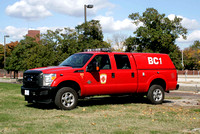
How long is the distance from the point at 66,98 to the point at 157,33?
21.5 metres

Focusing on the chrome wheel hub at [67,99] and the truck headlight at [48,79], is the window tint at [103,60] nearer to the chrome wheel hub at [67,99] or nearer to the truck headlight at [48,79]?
the chrome wheel hub at [67,99]

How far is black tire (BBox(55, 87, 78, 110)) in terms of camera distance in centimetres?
1079

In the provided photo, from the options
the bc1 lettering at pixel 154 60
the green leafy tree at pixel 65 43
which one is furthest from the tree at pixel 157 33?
the bc1 lettering at pixel 154 60

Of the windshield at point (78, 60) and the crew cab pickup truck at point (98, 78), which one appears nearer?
the crew cab pickup truck at point (98, 78)

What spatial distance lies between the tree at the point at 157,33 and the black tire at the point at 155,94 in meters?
18.1

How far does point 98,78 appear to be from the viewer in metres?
11.7

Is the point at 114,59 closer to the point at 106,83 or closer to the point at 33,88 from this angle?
the point at 106,83

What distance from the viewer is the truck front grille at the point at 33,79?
10844 mm

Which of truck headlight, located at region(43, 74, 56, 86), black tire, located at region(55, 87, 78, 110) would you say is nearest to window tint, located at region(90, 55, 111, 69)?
black tire, located at region(55, 87, 78, 110)

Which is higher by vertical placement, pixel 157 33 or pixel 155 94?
pixel 157 33

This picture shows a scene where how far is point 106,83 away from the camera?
11867 millimetres

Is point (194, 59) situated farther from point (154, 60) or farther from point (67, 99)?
point (67, 99)

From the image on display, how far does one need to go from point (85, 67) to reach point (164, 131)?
4986 mm

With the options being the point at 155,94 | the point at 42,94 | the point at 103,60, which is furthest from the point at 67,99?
the point at 155,94
